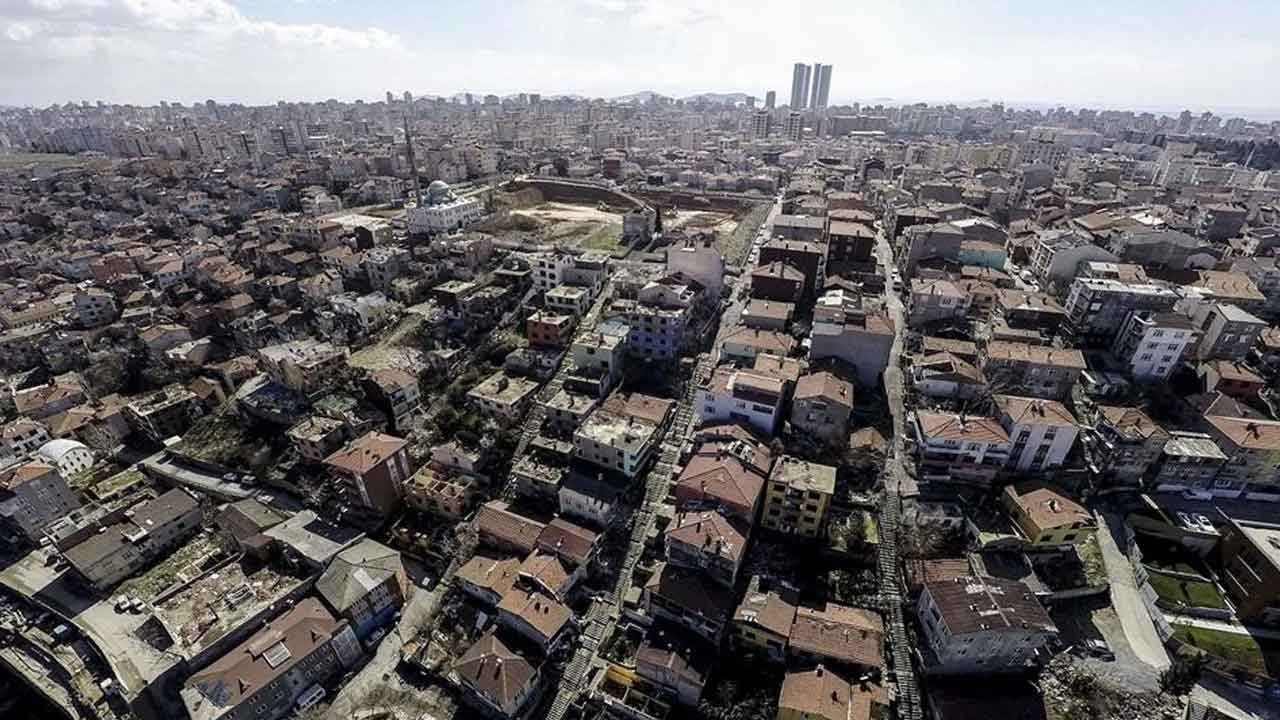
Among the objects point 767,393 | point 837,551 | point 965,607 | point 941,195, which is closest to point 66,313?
point 767,393

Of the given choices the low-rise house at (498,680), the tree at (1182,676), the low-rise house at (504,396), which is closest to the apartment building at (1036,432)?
the tree at (1182,676)

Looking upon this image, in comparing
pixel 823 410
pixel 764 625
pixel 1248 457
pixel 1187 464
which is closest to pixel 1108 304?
pixel 1248 457

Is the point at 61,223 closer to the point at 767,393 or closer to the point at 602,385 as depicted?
the point at 602,385

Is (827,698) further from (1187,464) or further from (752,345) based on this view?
(1187,464)

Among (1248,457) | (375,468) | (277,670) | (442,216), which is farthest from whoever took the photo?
(442,216)

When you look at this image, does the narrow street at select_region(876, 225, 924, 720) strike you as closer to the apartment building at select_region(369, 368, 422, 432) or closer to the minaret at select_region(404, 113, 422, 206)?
the apartment building at select_region(369, 368, 422, 432)

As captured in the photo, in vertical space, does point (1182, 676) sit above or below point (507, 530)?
below

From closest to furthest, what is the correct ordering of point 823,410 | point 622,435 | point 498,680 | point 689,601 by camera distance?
point 498,680, point 689,601, point 622,435, point 823,410

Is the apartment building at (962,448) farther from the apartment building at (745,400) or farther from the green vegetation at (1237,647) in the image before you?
the green vegetation at (1237,647)
